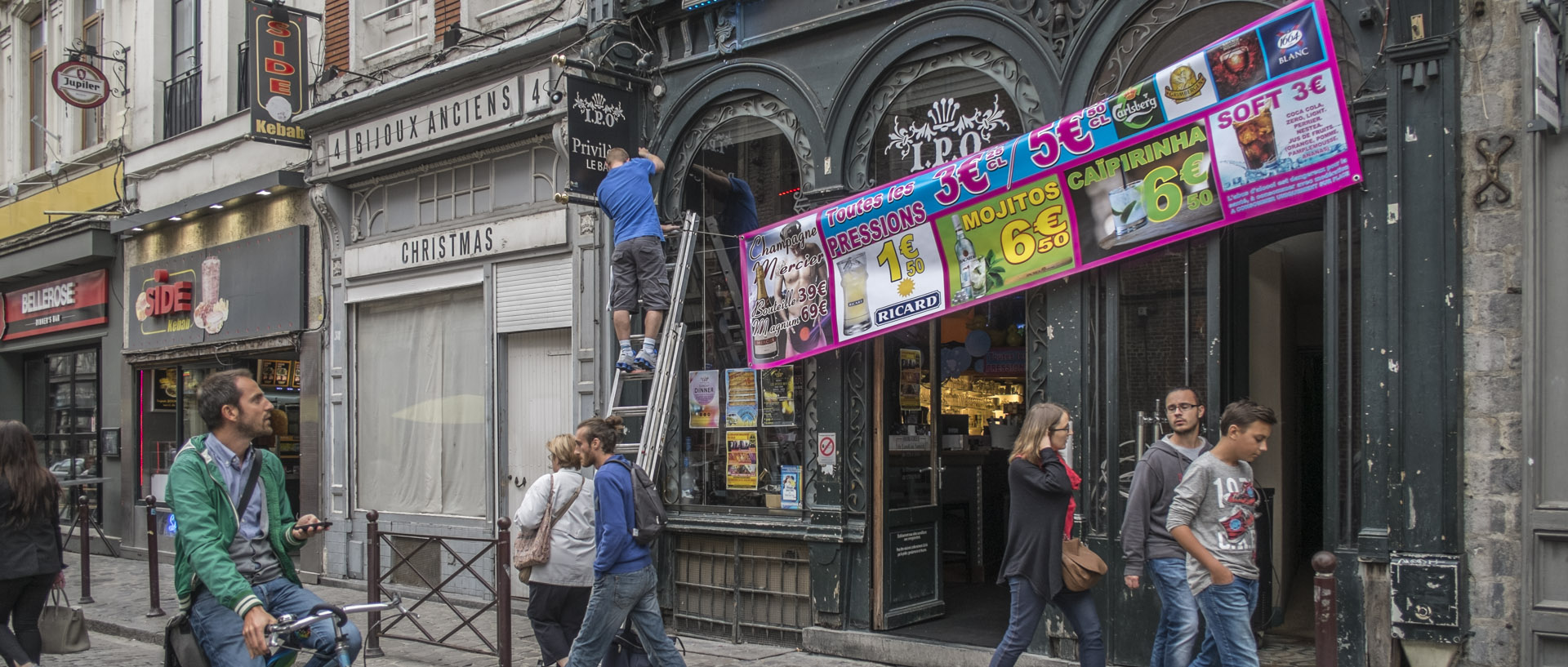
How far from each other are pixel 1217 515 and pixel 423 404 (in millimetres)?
9340

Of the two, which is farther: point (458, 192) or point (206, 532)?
point (458, 192)

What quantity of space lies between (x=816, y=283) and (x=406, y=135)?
5.78 m

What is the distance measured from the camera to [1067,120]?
748cm

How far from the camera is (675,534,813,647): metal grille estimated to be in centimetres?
924

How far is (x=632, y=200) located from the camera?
9.52m

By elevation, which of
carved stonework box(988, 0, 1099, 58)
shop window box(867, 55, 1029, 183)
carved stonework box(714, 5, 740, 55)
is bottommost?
shop window box(867, 55, 1029, 183)

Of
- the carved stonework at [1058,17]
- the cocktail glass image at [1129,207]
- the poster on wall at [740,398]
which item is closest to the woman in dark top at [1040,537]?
the cocktail glass image at [1129,207]

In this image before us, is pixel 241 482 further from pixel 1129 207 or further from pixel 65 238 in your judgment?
pixel 65 238

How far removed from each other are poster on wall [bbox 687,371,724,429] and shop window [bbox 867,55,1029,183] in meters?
2.25

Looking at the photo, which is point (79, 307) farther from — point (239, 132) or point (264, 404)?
point (264, 404)

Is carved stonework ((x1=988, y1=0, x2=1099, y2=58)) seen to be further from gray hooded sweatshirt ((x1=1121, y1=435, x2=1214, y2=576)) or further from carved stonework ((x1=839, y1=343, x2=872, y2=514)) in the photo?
gray hooded sweatshirt ((x1=1121, y1=435, x2=1214, y2=576))

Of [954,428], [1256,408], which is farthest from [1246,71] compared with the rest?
[954,428]

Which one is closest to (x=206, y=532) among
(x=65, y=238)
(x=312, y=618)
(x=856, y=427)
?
(x=312, y=618)

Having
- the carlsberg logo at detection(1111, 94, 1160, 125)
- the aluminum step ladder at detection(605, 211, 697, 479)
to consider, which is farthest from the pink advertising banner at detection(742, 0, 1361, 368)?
the aluminum step ladder at detection(605, 211, 697, 479)
